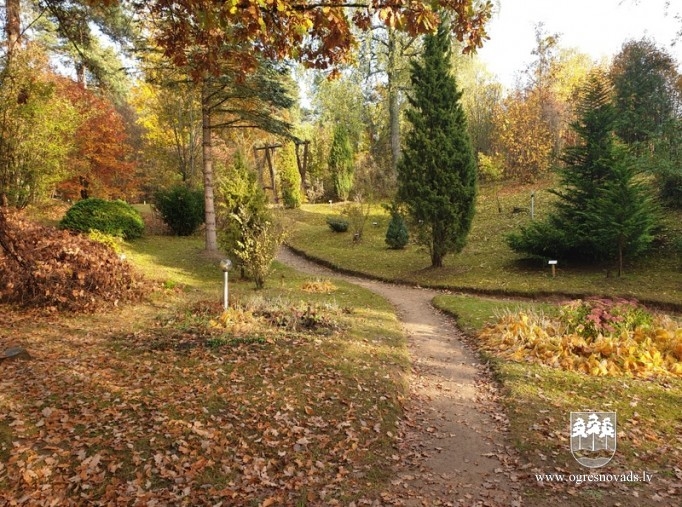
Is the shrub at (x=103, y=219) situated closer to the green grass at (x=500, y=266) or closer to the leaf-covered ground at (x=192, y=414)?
the green grass at (x=500, y=266)

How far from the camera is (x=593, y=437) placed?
15.3 ft

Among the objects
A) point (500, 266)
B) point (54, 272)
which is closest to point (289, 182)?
point (500, 266)

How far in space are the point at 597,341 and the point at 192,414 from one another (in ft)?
19.9

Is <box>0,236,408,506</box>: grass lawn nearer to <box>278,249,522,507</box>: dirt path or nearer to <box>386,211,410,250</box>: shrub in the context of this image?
<box>278,249,522,507</box>: dirt path

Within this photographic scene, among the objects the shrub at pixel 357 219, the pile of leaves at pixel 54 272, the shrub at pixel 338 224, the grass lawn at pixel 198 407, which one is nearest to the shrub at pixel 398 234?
the shrub at pixel 357 219

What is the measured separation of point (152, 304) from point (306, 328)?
3.80 m

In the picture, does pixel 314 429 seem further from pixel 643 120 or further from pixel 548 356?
pixel 643 120

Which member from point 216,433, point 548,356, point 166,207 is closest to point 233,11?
point 216,433

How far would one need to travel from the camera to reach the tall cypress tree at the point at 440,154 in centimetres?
1368

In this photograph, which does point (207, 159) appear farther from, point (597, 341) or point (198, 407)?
point (597, 341)

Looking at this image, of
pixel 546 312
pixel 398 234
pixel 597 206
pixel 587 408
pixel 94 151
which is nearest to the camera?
pixel 587 408

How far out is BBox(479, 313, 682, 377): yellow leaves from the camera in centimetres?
629

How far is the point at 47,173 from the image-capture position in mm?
14328

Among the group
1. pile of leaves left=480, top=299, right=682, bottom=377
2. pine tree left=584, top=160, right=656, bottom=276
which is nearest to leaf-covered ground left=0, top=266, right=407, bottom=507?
pile of leaves left=480, top=299, right=682, bottom=377
